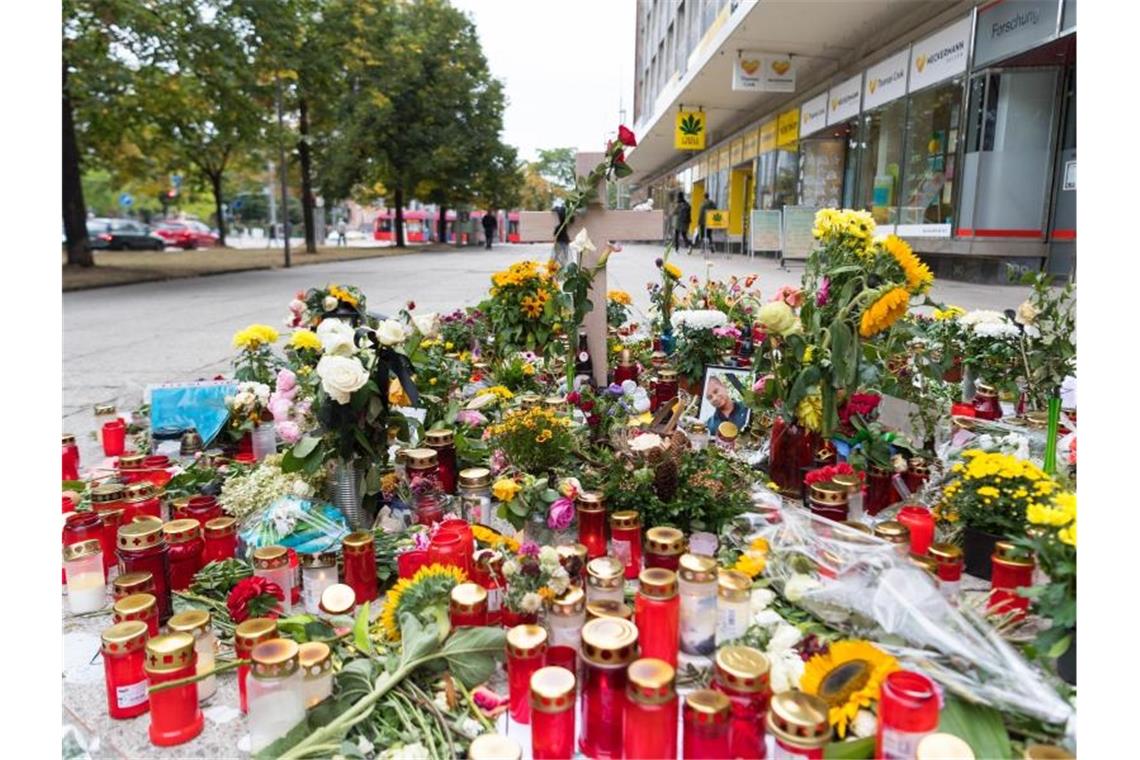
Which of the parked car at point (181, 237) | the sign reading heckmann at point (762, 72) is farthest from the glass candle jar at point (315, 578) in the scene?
the parked car at point (181, 237)

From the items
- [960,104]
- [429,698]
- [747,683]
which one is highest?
[960,104]

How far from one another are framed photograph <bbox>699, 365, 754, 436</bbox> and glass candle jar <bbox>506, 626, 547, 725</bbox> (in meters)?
2.08

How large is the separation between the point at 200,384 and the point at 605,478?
249 cm

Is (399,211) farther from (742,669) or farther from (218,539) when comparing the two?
(742,669)

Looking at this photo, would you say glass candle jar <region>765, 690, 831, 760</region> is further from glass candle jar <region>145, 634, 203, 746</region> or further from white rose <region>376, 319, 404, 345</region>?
white rose <region>376, 319, 404, 345</region>

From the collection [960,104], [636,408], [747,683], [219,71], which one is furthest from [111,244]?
[747,683]

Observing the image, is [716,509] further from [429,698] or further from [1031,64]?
[1031,64]

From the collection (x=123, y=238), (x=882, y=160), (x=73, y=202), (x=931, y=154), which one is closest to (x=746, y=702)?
(x=931, y=154)

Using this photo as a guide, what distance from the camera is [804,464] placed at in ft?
9.64

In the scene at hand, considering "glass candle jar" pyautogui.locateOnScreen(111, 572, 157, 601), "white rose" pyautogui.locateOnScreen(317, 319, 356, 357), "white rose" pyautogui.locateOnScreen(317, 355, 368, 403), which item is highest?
"white rose" pyautogui.locateOnScreen(317, 319, 356, 357)

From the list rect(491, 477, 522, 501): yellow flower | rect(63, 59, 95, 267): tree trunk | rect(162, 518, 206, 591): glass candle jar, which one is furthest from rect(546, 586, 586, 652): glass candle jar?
rect(63, 59, 95, 267): tree trunk

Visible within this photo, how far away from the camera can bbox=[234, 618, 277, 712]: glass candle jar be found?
1.71 m

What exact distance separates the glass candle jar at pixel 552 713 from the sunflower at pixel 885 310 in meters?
1.64

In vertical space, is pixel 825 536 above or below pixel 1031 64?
below
